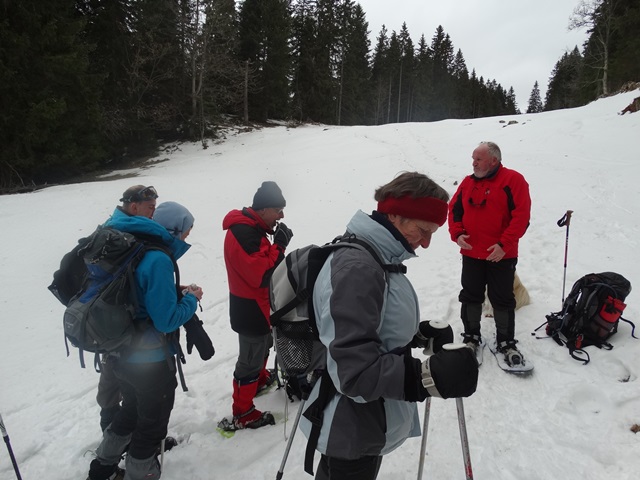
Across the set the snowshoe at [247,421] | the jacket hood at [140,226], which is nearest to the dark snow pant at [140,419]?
the snowshoe at [247,421]

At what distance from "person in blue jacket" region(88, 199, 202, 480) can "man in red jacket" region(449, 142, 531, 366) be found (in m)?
2.85

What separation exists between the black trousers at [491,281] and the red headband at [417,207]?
94.0 inches

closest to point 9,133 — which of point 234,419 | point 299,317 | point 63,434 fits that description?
point 63,434

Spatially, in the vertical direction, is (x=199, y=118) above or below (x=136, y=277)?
above

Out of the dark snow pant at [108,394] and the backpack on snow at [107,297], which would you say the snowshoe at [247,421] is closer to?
the dark snow pant at [108,394]

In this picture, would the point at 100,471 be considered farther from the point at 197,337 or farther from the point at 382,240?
the point at 382,240

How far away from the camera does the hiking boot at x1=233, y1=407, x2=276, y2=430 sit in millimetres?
3203

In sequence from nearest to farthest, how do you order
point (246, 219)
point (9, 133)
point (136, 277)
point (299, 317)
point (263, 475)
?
1. point (299, 317)
2. point (136, 277)
3. point (263, 475)
4. point (246, 219)
5. point (9, 133)

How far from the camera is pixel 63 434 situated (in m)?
3.19

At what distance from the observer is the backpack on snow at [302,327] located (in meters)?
1.71

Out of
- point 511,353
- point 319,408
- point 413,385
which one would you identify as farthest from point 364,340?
point 511,353

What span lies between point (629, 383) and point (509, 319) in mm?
1066

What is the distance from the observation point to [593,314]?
375 cm

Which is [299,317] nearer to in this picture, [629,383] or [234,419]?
[234,419]
